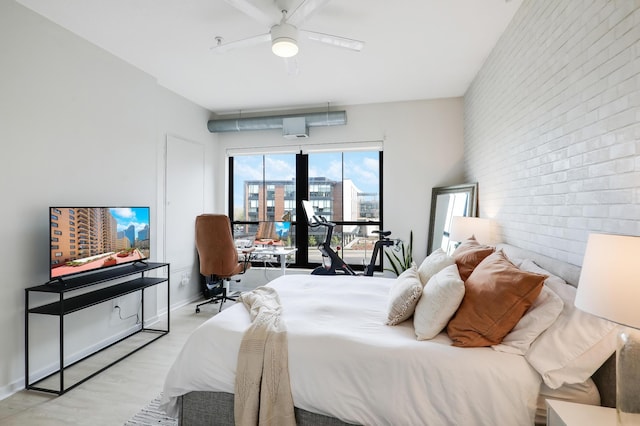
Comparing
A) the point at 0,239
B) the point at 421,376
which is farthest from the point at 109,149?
the point at 421,376

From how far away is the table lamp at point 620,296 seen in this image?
922mm

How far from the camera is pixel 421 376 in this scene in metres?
1.43

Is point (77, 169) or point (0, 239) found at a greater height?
point (77, 169)

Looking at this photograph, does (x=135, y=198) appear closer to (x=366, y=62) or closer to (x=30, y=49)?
(x=30, y=49)

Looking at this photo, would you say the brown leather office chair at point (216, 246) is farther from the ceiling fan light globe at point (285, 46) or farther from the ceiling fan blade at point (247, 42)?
the ceiling fan light globe at point (285, 46)

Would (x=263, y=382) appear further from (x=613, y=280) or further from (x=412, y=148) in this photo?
(x=412, y=148)

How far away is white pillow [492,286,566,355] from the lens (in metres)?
1.42

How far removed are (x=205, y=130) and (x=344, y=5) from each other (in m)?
3.13

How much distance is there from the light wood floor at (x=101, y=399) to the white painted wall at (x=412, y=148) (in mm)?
3226

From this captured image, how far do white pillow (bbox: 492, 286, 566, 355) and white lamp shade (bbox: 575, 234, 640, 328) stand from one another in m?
0.42

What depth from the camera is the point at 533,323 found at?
1.44 m

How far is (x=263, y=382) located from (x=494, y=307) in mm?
1167

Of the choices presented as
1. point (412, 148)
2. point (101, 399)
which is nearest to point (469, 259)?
point (412, 148)

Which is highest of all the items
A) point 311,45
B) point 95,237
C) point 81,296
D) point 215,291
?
point 311,45
